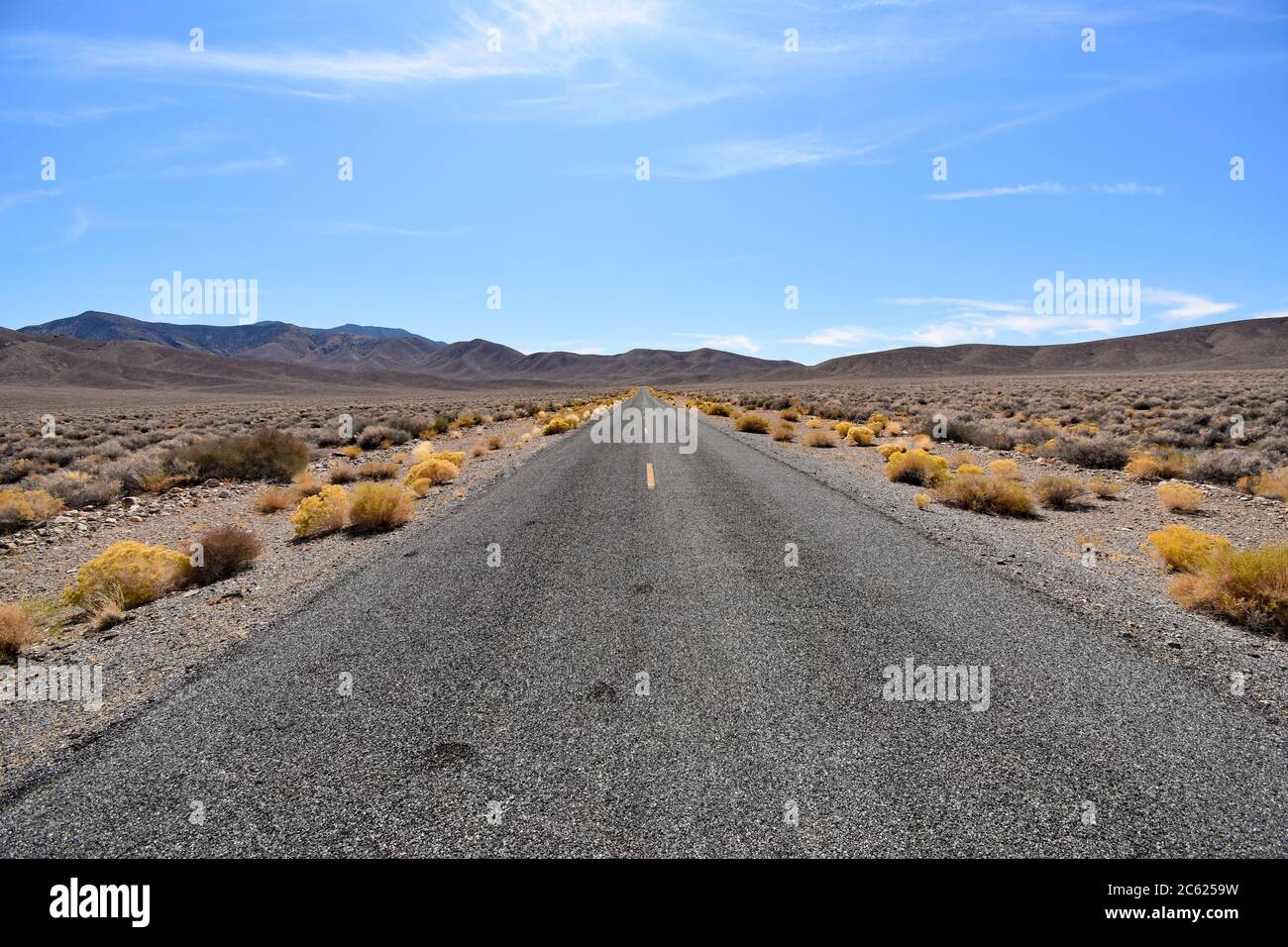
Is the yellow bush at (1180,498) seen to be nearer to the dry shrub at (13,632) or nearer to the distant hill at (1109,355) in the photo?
the dry shrub at (13,632)

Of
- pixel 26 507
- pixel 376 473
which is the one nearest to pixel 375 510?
pixel 376 473

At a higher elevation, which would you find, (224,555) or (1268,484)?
(1268,484)

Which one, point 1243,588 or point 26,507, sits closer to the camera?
point 1243,588

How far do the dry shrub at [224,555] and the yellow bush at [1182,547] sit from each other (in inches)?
453

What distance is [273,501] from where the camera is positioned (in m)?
11.8

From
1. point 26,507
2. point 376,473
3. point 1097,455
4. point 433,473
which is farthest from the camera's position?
point 376,473

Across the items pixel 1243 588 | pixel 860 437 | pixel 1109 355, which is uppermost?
pixel 1109 355

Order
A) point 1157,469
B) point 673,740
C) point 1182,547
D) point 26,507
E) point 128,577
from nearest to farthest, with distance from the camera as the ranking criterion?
point 673,740, point 128,577, point 1182,547, point 26,507, point 1157,469

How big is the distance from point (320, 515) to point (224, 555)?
213cm

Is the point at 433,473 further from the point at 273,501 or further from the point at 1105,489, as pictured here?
the point at 1105,489

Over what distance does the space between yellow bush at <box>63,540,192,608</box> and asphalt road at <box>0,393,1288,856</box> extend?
2.37m

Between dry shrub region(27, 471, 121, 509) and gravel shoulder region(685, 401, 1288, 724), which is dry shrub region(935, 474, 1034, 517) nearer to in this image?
gravel shoulder region(685, 401, 1288, 724)
